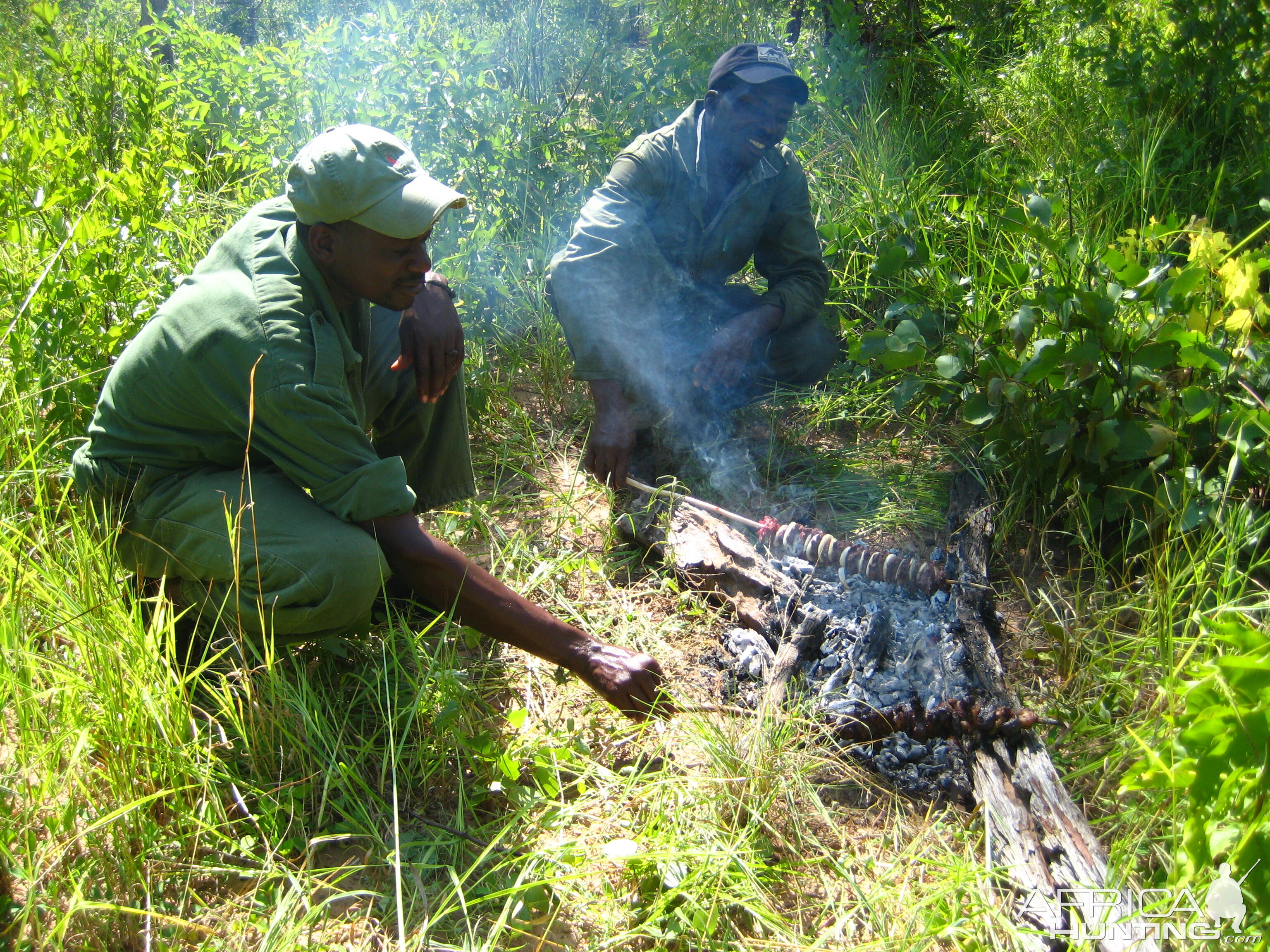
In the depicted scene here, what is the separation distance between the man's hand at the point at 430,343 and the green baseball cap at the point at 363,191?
1.29 ft

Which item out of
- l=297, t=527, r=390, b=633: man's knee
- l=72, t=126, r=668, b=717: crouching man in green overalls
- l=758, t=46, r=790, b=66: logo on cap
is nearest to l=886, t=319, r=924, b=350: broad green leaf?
l=758, t=46, r=790, b=66: logo on cap

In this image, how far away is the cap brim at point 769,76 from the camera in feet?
11.0

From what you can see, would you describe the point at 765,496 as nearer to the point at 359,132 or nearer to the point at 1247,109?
the point at 359,132

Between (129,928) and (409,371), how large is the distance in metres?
1.59

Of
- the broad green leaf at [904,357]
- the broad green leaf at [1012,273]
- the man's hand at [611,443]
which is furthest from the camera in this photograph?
the man's hand at [611,443]

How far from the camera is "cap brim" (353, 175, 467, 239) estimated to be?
2.12 meters

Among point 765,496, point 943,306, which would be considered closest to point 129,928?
point 765,496

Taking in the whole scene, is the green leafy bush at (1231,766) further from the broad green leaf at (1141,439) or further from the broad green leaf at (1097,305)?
the broad green leaf at (1097,305)

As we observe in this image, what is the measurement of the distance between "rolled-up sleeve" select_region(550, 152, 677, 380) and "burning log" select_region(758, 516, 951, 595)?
888mm

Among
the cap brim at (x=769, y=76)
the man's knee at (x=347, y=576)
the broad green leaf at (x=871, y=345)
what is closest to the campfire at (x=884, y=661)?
the broad green leaf at (x=871, y=345)

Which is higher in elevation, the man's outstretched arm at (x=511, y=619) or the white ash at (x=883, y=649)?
the man's outstretched arm at (x=511, y=619)

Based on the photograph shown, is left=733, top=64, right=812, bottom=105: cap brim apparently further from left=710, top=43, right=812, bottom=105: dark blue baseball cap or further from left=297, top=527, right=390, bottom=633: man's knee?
left=297, top=527, right=390, bottom=633: man's knee

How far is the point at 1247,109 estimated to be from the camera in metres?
3.98

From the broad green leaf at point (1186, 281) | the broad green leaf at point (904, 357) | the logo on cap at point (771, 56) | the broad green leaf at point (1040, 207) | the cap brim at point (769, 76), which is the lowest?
the broad green leaf at point (904, 357)
